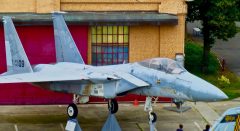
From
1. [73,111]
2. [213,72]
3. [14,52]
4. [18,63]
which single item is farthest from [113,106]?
[213,72]

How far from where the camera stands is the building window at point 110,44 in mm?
31547

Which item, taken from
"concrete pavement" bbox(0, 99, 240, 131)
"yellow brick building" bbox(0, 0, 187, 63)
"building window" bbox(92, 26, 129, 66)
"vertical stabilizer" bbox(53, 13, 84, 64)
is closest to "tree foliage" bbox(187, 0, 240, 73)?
"yellow brick building" bbox(0, 0, 187, 63)

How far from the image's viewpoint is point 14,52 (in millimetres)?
28078

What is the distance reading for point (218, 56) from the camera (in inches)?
1699

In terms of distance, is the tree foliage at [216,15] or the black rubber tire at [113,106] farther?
the tree foliage at [216,15]

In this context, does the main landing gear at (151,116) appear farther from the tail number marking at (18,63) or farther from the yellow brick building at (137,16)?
the yellow brick building at (137,16)

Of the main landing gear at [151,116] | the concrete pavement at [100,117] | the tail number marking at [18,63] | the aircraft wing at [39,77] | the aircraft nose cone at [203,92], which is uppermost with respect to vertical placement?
the tail number marking at [18,63]

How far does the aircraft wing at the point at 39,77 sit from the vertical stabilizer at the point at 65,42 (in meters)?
2.22

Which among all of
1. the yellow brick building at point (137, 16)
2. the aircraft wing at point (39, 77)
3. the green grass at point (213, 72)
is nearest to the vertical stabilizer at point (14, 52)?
the aircraft wing at point (39, 77)

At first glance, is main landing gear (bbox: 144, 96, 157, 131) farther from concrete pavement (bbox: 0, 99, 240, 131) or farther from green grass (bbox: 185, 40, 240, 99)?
green grass (bbox: 185, 40, 240, 99)

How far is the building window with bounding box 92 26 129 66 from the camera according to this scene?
31547 millimetres

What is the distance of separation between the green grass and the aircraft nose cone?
8.28 m

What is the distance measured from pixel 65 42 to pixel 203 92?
6621 mm

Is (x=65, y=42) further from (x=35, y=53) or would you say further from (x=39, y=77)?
(x=39, y=77)
